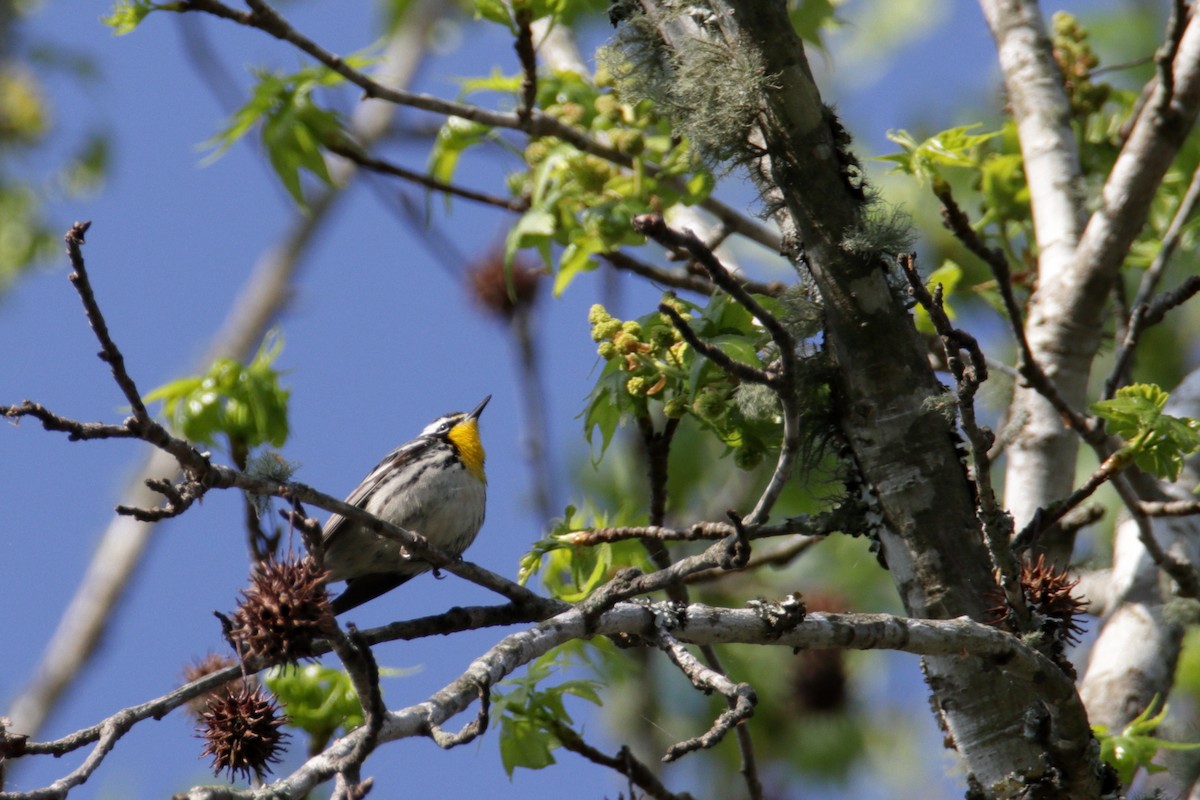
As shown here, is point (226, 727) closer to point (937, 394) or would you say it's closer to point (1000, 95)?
point (937, 394)

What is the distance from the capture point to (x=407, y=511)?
5520 millimetres

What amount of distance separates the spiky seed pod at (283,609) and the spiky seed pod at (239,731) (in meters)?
0.27

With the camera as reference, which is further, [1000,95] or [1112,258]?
[1000,95]

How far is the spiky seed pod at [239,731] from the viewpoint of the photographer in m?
2.72

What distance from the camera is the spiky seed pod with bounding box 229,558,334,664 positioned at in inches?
96.0

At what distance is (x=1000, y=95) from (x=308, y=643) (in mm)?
4533

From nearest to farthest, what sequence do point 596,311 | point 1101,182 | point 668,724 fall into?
point 596,311 < point 1101,182 < point 668,724

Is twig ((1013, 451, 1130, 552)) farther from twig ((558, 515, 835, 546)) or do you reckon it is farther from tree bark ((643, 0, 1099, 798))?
twig ((558, 515, 835, 546))

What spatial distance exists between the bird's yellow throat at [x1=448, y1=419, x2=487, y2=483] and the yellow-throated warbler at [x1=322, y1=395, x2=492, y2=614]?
0.01 metres

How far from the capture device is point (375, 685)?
1.96 meters

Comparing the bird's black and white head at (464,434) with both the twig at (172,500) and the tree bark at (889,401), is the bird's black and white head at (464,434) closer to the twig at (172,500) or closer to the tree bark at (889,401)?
the tree bark at (889,401)

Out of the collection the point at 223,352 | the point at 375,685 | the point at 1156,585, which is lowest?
the point at 375,685

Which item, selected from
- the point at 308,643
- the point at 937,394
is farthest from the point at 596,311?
the point at 308,643

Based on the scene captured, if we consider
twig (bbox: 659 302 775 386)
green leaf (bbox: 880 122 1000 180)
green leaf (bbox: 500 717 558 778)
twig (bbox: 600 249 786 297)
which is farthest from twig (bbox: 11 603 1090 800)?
twig (bbox: 600 249 786 297)
